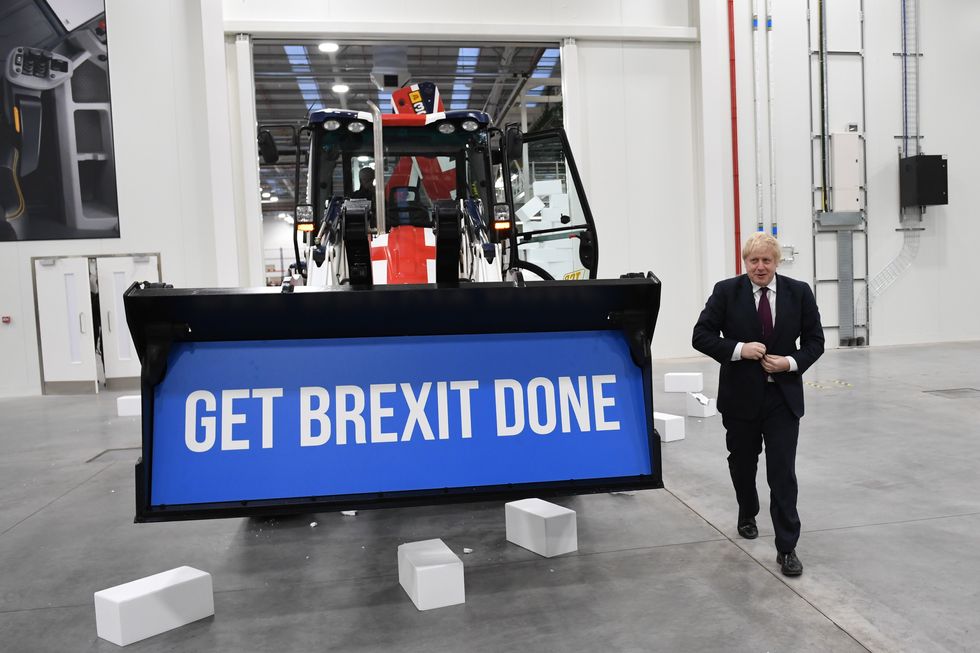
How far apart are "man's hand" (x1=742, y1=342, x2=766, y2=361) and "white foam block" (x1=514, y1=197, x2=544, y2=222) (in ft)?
16.9

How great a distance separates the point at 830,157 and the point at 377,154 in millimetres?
9381

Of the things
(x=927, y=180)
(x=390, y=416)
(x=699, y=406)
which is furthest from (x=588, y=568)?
(x=927, y=180)

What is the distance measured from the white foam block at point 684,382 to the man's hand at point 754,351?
3476mm

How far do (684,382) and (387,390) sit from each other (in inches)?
176

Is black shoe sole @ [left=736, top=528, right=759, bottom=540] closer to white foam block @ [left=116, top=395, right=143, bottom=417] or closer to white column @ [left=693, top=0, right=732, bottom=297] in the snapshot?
white foam block @ [left=116, top=395, right=143, bottom=417]

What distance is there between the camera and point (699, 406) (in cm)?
621

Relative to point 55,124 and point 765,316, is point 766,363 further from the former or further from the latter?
point 55,124

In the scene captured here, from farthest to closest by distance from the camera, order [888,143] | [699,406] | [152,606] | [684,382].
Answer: [888,143] → [684,382] → [699,406] → [152,606]

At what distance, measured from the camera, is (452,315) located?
2.93 meters

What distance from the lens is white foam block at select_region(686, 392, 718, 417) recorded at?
20.3ft

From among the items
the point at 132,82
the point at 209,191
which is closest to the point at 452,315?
the point at 209,191

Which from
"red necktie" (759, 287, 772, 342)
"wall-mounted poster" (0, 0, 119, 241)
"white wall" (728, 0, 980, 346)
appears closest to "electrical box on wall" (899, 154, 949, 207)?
"white wall" (728, 0, 980, 346)

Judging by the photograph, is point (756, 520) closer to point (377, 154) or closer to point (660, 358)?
point (377, 154)

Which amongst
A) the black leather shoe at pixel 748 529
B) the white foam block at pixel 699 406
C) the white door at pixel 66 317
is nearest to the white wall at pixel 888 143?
the white foam block at pixel 699 406
